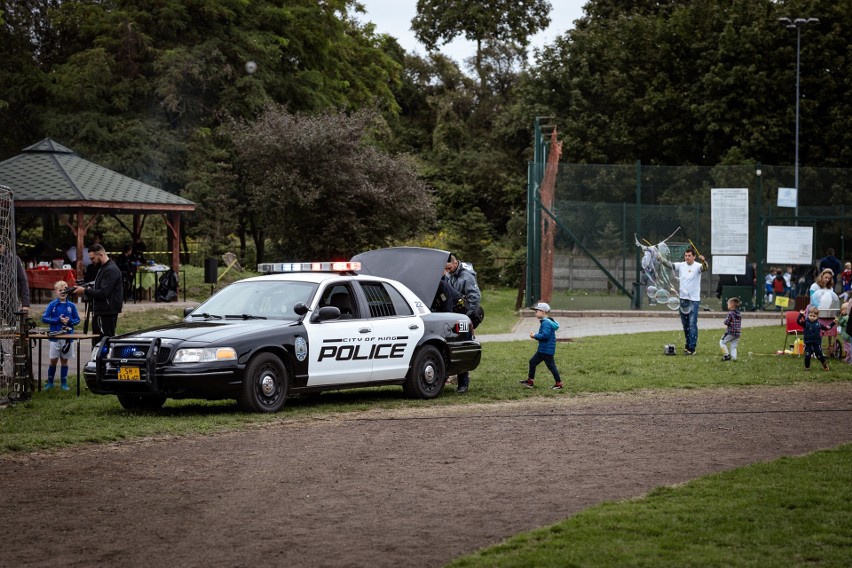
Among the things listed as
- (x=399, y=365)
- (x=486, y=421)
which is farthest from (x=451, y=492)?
(x=399, y=365)

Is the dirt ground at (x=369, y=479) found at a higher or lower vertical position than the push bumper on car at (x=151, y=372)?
lower

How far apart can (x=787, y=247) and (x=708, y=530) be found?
92.6 ft

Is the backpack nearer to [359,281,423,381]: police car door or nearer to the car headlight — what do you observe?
[359,281,423,381]: police car door

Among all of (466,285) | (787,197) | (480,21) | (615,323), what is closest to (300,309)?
(466,285)

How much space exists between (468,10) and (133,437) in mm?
56007

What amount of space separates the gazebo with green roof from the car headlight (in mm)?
19197

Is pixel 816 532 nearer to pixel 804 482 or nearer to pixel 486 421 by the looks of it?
pixel 804 482

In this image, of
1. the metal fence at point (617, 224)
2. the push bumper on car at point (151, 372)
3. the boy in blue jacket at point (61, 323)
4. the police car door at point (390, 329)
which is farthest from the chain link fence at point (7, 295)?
the metal fence at point (617, 224)

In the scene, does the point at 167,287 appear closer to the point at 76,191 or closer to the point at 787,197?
the point at 76,191

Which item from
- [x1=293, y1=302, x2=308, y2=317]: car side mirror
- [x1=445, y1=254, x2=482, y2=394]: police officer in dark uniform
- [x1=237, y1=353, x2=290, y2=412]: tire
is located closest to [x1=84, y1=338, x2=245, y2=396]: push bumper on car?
[x1=237, y1=353, x2=290, y2=412]: tire

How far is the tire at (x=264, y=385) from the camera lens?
41.8 feet

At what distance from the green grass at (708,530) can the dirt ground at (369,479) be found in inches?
12.7

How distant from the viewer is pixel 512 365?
18734mm

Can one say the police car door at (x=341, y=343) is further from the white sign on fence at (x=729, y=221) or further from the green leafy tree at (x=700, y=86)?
the green leafy tree at (x=700, y=86)
